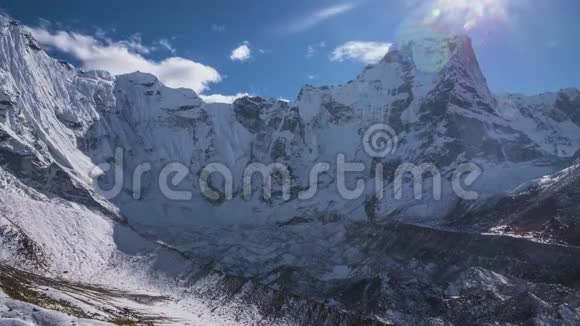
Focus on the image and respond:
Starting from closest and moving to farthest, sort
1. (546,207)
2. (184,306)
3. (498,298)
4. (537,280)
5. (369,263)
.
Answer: (498,298)
(537,280)
(184,306)
(546,207)
(369,263)

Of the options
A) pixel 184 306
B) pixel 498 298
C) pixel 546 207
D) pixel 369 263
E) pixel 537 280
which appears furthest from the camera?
pixel 369 263

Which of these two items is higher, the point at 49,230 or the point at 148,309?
the point at 49,230

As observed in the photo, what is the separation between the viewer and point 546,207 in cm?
18412

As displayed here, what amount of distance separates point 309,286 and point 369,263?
2156 cm

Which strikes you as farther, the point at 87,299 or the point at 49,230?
the point at 49,230

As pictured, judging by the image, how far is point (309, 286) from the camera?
195 m

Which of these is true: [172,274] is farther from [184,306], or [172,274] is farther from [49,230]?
[49,230]

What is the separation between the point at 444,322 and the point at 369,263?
229 ft

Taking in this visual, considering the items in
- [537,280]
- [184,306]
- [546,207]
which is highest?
[546,207]

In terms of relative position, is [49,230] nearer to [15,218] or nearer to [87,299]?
[15,218]

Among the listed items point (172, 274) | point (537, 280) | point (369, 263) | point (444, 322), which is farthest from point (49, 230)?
point (537, 280)

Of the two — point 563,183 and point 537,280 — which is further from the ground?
point 563,183

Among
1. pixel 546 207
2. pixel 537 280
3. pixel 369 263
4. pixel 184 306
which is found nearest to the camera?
pixel 537 280

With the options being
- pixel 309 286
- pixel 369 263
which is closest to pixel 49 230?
pixel 309 286
